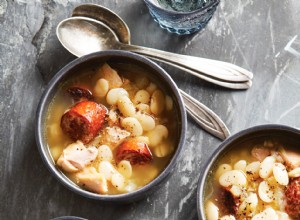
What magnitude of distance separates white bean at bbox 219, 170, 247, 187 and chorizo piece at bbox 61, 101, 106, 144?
1.19 ft

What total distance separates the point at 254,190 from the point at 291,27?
52 cm

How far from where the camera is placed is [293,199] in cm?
179

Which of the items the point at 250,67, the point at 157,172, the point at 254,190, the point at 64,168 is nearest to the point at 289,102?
the point at 250,67

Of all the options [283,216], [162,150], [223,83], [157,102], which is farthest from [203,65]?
[283,216]

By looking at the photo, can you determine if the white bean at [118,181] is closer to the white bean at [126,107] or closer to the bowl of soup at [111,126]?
the bowl of soup at [111,126]

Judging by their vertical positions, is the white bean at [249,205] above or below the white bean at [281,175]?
below

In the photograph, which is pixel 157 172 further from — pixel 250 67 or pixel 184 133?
pixel 250 67

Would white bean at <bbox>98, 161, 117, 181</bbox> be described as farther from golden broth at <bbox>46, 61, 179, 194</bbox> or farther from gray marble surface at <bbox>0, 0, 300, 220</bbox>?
gray marble surface at <bbox>0, 0, 300, 220</bbox>

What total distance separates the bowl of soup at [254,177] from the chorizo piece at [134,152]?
0.17 m

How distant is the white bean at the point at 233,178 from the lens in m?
1.83

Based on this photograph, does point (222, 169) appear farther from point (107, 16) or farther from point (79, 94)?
point (107, 16)

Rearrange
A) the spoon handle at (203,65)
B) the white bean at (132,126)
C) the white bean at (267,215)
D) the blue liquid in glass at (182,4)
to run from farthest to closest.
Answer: the blue liquid in glass at (182,4) < the spoon handle at (203,65) < the white bean at (132,126) < the white bean at (267,215)

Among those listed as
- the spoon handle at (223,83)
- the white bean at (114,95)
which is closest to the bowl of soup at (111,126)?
the white bean at (114,95)

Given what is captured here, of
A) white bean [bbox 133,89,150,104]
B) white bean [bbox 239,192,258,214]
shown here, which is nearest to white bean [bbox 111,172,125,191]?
white bean [bbox 133,89,150,104]
